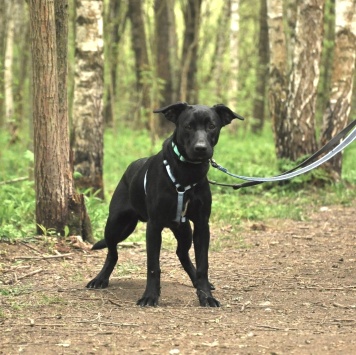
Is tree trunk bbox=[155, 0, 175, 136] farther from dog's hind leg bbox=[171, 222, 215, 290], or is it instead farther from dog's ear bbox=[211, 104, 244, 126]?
dog's ear bbox=[211, 104, 244, 126]

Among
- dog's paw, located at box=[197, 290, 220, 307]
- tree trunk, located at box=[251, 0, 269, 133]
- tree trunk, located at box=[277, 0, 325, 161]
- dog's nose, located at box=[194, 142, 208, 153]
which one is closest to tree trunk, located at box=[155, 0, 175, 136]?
tree trunk, located at box=[251, 0, 269, 133]

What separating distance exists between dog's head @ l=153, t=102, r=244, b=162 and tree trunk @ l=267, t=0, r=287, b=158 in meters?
7.53

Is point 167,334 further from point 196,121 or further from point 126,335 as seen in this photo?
point 196,121

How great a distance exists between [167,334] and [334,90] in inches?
331

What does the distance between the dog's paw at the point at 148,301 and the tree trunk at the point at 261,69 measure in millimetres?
19262

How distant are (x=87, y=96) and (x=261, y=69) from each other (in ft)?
56.2

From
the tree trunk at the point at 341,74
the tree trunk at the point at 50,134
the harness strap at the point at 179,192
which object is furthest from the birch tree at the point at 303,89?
the harness strap at the point at 179,192

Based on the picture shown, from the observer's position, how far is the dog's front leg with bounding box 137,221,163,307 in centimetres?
575

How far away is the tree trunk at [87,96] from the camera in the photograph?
10.8m

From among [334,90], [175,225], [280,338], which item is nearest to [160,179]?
[175,225]

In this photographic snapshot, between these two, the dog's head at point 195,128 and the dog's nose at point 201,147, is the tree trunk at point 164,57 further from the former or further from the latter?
the dog's nose at point 201,147

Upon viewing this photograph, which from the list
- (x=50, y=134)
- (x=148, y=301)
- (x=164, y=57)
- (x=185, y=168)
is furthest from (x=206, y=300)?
(x=164, y=57)

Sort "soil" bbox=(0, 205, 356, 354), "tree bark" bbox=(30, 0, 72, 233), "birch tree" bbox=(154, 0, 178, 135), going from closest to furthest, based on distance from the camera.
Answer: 1. "soil" bbox=(0, 205, 356, 354)
2. "tree bark" bbox=(30, 0, 72, 233)
3. "birch tree" bbox=(154, 0, 178, 135)

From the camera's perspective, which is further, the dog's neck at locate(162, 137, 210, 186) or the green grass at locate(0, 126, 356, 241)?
the green grass at locate(0, 126, 356, 241)
